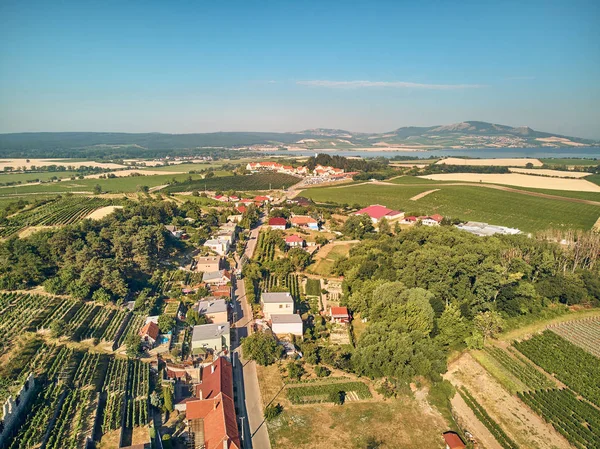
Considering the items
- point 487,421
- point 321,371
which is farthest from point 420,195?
point 487,421

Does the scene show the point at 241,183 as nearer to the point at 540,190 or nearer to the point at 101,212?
the point at 101,212

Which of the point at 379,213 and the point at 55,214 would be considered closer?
the point at 55,214

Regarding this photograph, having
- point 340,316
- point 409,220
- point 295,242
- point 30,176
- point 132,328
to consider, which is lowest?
point 340,316

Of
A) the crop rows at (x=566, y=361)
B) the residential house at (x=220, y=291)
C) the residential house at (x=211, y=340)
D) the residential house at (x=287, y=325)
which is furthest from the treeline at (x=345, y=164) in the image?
the residential house at (x=211, y=340)

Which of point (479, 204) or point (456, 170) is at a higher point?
point (456, 170)

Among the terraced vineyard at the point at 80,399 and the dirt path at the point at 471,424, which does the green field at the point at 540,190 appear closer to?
the dirt path at the point at 471,424

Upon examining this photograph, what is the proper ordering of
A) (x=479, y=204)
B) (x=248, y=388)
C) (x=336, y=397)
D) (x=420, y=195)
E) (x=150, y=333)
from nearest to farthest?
(x=336, y=397), (x=248, y=388), (x=150, y=333), (x=479, y=204), (x=420, y=195)

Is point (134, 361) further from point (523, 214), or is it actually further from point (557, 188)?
point (557, 188)
